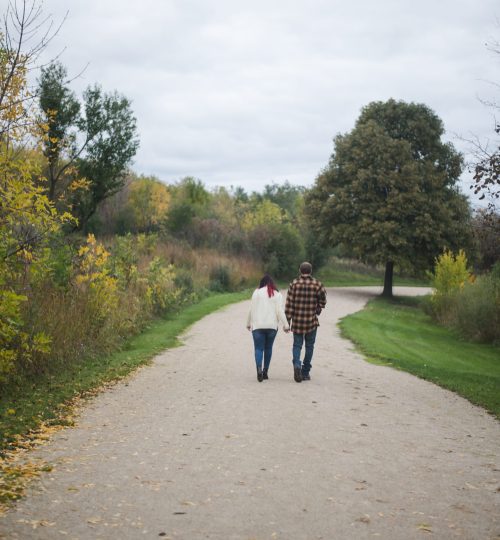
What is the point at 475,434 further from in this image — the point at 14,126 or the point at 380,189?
the point at 380,189

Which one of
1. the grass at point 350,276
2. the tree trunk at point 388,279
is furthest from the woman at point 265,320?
the grass at point 350,276

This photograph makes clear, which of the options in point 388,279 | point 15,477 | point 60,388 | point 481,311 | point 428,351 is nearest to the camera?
point 15,477

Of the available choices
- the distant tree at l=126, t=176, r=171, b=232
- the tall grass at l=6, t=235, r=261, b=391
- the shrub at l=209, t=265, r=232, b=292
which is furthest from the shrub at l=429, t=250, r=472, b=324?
the distant tree at l=126, t=176, r=171, b=232

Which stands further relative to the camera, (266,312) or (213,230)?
(213,230)

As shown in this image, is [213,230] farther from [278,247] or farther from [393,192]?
[393,192]

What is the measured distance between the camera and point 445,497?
5605 mm

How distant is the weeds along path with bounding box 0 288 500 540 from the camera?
16.0 feet

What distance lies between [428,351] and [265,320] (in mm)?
10286

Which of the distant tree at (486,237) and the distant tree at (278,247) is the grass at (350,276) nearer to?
the distant tree at (278,247)

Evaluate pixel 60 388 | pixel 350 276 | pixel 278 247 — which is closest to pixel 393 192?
pixel 278 247

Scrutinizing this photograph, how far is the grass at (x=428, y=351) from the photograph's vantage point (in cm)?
1223

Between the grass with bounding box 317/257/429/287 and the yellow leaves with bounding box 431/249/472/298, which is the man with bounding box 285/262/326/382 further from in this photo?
the grass with bounding box 317/257/429/287

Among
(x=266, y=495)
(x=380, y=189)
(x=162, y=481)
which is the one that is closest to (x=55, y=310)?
(x=162, y=481)

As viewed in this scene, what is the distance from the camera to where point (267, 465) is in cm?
637
